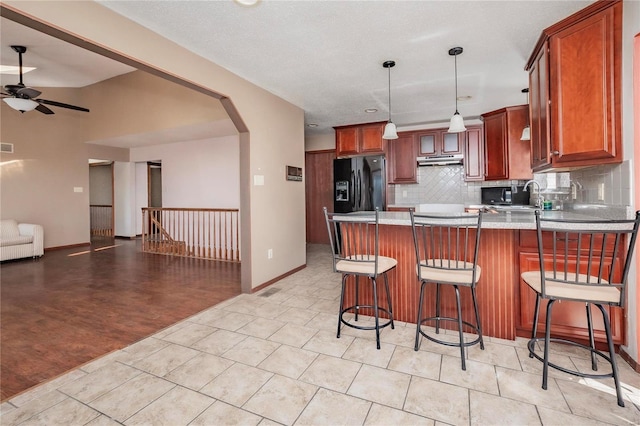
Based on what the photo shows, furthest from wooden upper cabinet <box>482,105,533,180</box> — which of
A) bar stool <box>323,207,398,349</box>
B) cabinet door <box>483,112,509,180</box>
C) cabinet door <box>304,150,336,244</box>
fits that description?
cabinet door <box>304,150,336,244</box>

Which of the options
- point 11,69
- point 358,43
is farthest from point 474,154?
point 11,69

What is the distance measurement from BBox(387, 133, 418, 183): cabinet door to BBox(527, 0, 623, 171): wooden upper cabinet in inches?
117

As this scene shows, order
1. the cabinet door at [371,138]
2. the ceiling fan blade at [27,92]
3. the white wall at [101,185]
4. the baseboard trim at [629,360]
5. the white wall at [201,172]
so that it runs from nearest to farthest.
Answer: the baseboard trim at [629,360], the ceiling fan blade at [27,92], the cabinet door at [371,138], the white wall at [201,172], the white wall at [101,185]

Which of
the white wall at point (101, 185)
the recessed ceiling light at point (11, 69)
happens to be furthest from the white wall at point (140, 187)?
the recessed ceiling light at point (11, 69)

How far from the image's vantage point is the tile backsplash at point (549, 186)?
80.4 inches

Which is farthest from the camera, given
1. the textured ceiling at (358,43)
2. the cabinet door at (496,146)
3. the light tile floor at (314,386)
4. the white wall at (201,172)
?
the white wall at (201,172)

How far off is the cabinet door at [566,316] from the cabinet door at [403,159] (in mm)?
3345

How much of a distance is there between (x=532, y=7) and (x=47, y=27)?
3.25 metres

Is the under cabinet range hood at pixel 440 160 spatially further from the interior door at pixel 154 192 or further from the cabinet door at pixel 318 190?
the interior door at pixel 154 192

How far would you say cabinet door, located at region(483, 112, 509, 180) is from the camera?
14.3ft

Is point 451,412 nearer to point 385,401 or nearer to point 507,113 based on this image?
point 385,401

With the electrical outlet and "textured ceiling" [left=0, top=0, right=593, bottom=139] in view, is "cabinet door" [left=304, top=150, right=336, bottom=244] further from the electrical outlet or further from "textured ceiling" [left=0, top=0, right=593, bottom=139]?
the electrical outlet

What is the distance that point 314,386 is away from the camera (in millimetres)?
1737

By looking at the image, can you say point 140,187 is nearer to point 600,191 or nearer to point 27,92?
point 27,92
